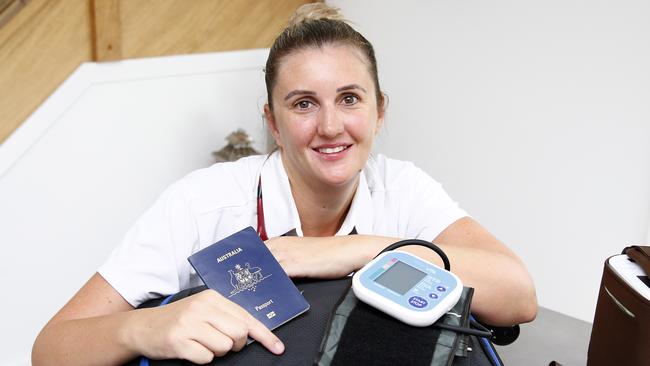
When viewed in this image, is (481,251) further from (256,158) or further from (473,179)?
(473,179)

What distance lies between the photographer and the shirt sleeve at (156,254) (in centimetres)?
107

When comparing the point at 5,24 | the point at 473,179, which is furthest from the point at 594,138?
the point at 5,24

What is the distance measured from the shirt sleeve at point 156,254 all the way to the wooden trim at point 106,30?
106cm

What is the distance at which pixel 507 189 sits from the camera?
2373 mm

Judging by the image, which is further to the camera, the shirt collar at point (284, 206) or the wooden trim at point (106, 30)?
the wooden trim at point (106, 30)

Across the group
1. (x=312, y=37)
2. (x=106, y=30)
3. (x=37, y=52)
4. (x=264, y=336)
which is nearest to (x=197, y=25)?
(x=106, y=30)

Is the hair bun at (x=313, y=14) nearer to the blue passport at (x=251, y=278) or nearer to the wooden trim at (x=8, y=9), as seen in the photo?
the blue passport at (x=251, y=278)

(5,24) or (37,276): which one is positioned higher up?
(5,24)

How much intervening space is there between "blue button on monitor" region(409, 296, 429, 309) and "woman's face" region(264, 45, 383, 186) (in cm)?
47

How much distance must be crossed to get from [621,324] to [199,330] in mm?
591

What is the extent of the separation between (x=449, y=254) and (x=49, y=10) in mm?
1457

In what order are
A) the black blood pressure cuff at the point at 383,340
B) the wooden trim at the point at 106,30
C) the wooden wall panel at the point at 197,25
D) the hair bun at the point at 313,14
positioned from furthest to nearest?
1. the wooden wall panel at the point at 197,25
2. the wooden trim at the point at 106,30
3. the hair bun at the point at 313,14
4. the black blood pressure cuff at the point at 383,340

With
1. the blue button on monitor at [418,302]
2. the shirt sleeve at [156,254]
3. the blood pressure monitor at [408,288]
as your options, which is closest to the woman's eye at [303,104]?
the shirt sleeve at [156,254]

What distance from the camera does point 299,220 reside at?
4.27 ft
